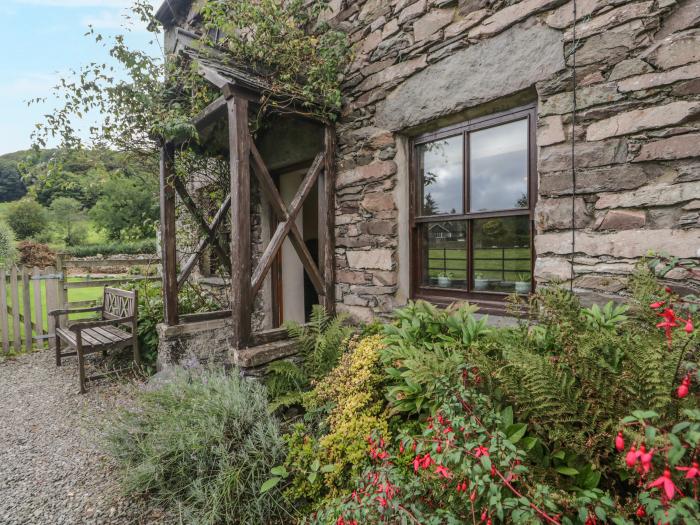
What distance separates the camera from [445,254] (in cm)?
299

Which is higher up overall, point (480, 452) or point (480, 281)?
point (480, 281)

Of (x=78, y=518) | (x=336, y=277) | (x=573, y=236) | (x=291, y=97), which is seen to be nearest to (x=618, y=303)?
(x=573, y=236)

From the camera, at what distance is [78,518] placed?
6.88 ft

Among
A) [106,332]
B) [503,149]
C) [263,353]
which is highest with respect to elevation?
[503,149]

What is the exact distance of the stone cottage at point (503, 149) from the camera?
190cm

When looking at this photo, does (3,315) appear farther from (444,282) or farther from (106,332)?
(444,282)

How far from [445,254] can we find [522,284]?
656mm

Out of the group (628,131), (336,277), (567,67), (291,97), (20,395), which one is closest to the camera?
(628,131)

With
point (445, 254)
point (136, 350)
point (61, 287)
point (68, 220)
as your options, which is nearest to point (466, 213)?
point (445, 254)

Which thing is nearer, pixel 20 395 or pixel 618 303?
pixel 618 303

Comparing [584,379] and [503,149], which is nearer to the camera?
[584,379]

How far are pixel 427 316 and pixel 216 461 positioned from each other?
159 centimetres

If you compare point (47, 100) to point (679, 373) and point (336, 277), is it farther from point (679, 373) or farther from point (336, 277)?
point (679, 373)

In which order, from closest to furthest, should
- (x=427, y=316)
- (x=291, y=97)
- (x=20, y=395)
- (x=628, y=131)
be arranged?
(x=628, y=131)
(x=427, y=316)
(x=291, y=97)
(x=20, y=395)
